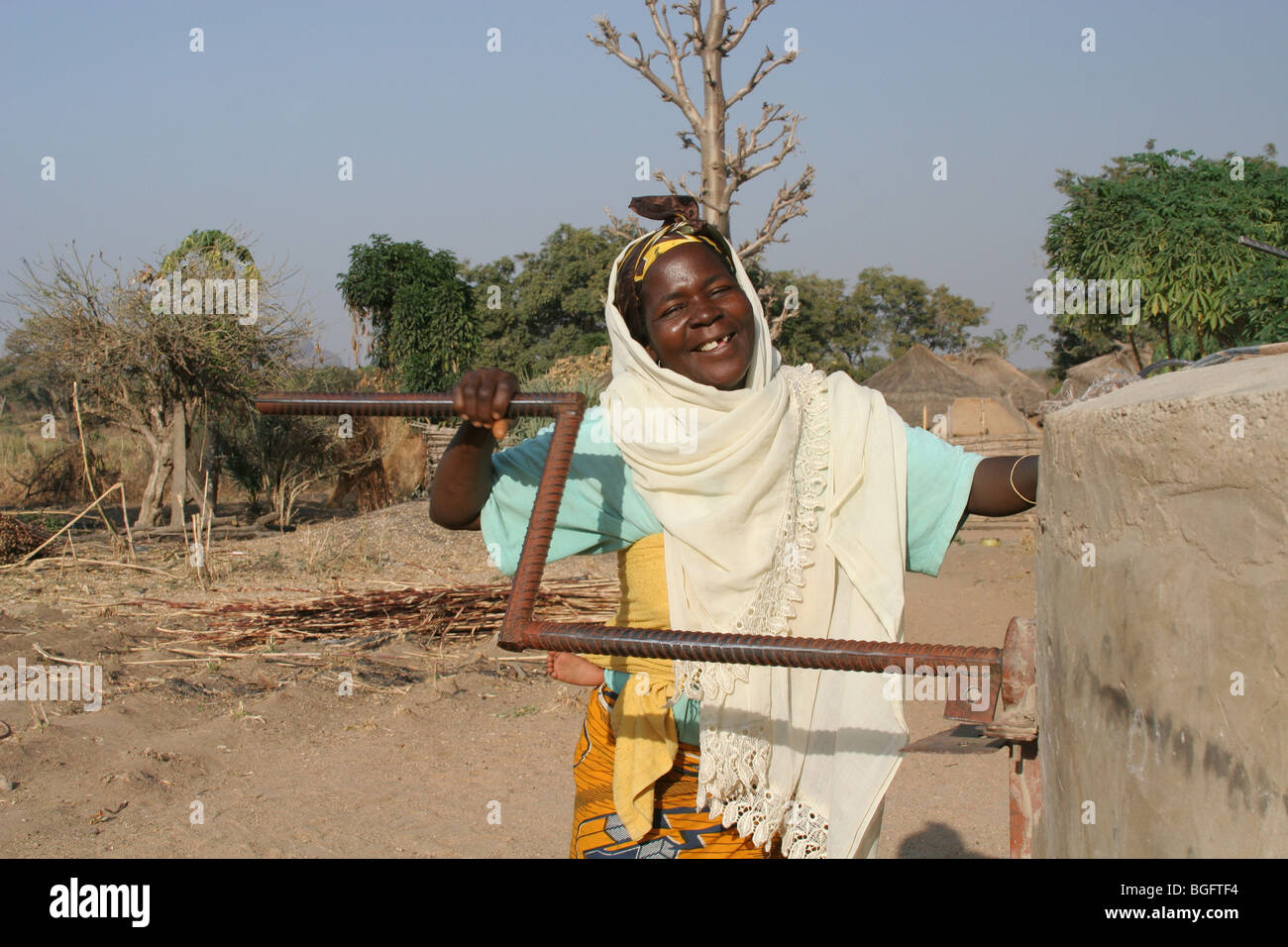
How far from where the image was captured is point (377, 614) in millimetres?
8305

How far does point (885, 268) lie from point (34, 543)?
103 feet

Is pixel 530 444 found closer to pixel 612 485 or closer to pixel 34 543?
pixel 612 485

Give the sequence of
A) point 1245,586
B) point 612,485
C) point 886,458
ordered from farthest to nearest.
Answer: point 612,485 < point 886,458 < point 1245,586

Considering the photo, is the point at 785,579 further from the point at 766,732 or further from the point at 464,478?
the point at 464,478

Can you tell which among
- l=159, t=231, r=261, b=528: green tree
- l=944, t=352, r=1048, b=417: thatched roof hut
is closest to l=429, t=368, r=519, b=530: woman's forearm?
l=159, t=231, r=261, b=528: green tree

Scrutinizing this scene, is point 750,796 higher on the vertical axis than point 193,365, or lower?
lower

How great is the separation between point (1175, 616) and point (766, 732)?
1083 millimetres

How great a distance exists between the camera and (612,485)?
7.53ft

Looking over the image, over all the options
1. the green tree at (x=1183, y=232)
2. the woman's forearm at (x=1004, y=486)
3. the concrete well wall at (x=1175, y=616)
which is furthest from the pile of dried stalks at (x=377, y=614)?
the green tree at (x=1183, y=232)

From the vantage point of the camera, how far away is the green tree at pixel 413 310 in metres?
20.6

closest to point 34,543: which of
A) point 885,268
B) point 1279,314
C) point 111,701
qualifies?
point 111,701

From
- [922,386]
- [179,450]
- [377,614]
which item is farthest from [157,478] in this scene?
[922,386]

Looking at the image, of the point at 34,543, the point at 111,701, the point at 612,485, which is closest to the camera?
the point at 612,485

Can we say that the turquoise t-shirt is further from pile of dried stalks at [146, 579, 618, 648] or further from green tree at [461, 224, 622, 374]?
green tree at [461, 224, 622, 374]
